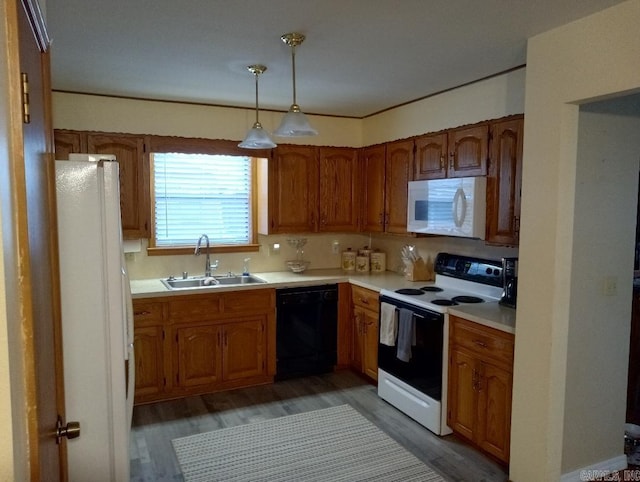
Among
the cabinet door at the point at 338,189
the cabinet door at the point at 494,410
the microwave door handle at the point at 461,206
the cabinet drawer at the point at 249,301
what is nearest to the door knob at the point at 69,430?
the cabinet door at the point at 494,410

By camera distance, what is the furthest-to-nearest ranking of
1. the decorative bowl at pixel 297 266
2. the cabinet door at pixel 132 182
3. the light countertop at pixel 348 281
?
1. the decorative bowl at pixel 297 266
2. the cabinet door at pixel 132 182
3. the light countertop at pixel 348 281

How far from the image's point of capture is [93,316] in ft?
5.03

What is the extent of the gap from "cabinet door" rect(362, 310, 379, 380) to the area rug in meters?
0.61

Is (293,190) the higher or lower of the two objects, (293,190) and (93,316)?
the higher

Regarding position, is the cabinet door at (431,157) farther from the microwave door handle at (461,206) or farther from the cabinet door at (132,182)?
the cabinet door at (132,182)

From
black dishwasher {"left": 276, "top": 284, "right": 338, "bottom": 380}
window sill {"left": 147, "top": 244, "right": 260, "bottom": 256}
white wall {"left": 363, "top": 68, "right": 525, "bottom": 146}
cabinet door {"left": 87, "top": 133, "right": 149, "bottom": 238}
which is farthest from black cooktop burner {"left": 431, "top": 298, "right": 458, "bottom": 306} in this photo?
cabinet door {"left": 87, "top": 133, "right": 149, "bottom": 238}

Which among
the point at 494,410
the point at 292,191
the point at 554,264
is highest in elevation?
the point at 292,191

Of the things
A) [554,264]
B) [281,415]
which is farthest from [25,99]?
[281,415]

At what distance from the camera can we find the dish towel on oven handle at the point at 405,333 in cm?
330

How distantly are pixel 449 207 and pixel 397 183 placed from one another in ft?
2.63

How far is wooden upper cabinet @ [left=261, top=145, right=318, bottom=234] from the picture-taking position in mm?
4270

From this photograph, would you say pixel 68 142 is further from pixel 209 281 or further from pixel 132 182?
pixel 209 281

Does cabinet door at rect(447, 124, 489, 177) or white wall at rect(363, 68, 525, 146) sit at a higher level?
white wall at rect(363, 68, 525, 146)

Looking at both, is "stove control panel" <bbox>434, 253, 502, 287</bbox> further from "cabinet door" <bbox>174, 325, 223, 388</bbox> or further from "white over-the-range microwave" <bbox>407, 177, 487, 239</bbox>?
"cabinet door" <bbox>174, 325, 223, 388</bbox>
